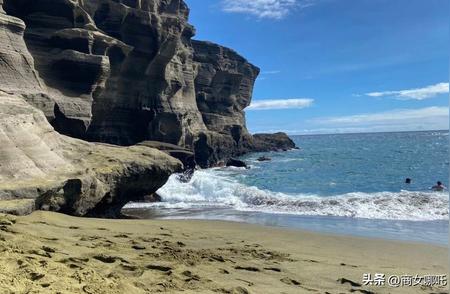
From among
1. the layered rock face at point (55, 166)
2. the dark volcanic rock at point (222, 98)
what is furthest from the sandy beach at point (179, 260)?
the dark volcanic rock at point (222, 98)

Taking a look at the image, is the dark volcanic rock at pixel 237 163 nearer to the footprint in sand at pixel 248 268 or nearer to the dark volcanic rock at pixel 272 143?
the dark volcanic rock at pixel 272 143

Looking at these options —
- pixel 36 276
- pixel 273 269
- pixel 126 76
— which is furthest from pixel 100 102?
pixel 36 276

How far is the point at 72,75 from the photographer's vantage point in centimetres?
2695

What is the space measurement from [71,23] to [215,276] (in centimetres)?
2692

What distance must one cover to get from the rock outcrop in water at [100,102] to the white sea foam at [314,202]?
18.5 ft

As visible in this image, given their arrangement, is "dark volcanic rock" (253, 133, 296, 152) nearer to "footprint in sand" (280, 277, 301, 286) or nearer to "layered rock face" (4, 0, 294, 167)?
"layered rock face" (4, 0, 294, 167)

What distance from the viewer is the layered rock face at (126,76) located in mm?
26750

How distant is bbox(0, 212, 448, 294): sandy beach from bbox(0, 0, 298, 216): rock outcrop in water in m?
2.05

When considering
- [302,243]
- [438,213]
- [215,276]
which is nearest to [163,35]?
[438,213]

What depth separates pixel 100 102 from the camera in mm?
33719

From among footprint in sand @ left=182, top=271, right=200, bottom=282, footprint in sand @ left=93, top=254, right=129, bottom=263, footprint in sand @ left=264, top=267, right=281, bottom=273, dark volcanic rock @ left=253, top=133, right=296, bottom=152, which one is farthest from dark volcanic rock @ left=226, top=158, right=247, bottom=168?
footprint in sand @ left=182, top=271, right=200, bottom=282

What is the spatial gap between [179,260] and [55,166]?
5.68 m

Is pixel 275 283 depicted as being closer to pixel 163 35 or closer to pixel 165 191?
pixel 165 191

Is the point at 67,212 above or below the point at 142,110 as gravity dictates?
below
